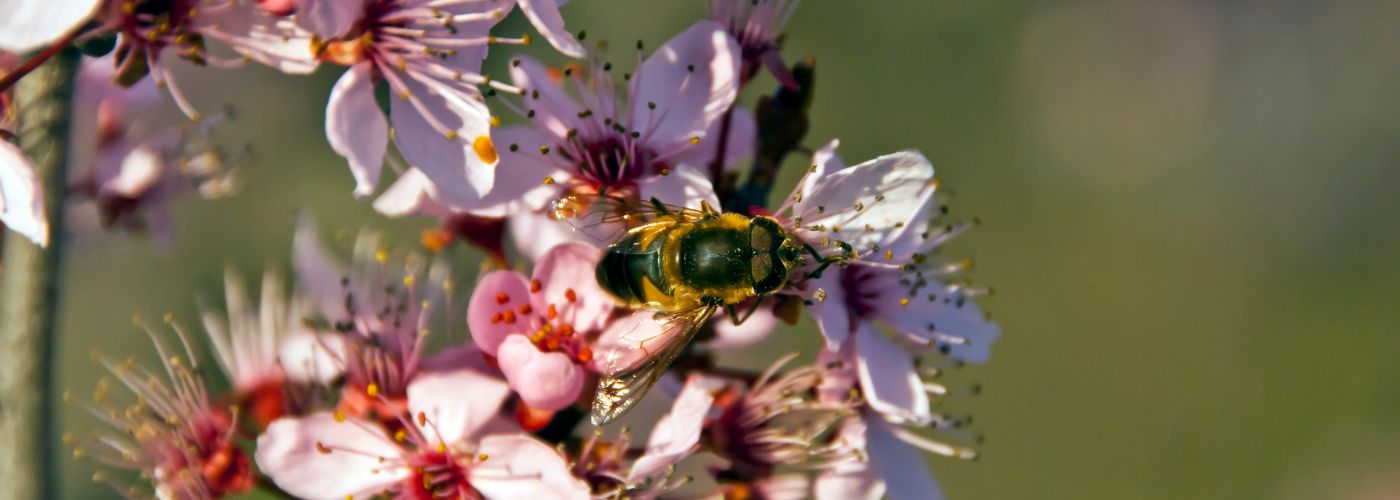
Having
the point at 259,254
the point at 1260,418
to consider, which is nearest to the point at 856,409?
the point at 259,254

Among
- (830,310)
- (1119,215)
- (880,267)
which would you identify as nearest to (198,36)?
(830,310)

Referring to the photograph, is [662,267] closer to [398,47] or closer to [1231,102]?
[398,47]

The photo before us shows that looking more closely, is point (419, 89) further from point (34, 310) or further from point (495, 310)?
point (34, 310)

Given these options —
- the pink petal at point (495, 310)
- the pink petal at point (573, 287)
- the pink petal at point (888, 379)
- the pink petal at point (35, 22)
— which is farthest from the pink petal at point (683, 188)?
the pink petal at point (35, 22)

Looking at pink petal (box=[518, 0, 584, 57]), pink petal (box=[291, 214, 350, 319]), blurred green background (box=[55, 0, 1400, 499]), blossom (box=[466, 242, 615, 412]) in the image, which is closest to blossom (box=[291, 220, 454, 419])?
pink petal (box=[291, 214, 350, 319])

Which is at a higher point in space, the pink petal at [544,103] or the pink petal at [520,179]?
the pink petal at [544,103]

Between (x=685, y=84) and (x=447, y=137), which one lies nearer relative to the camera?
(x=447, y=137)

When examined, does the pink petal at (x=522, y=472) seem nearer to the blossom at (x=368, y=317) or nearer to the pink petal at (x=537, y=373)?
the pink petal at (x=537, y=373)
